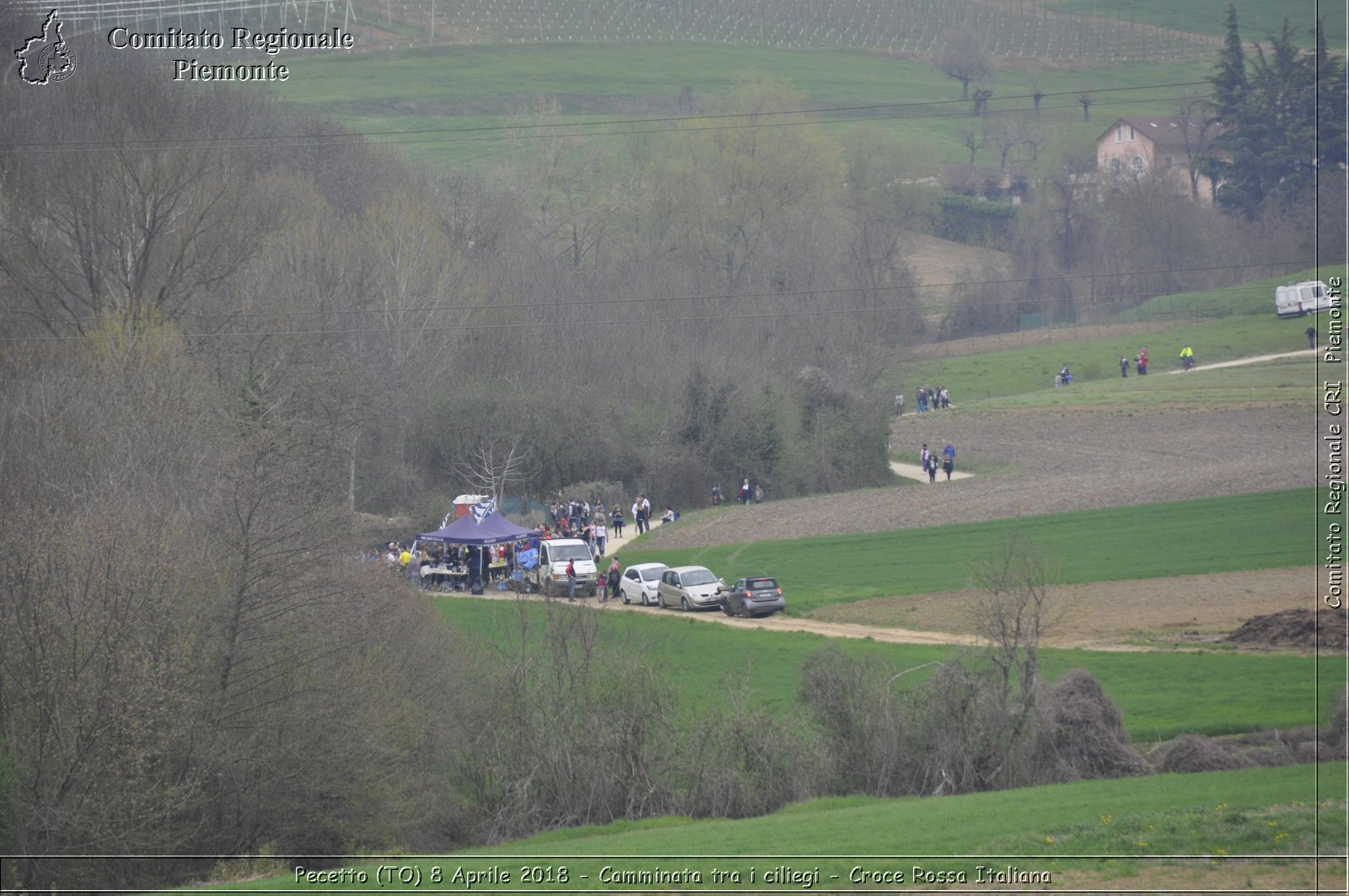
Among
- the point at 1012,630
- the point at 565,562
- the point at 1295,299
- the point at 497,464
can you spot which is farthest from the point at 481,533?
the point at 1295,299

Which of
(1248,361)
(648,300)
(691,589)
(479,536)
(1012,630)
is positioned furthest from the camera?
(648,300)

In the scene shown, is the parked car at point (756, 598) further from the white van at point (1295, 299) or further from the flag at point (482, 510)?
the white van at point (1295, 299)

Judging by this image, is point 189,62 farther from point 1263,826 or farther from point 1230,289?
point 1230,289

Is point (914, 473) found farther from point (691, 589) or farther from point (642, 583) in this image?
point (691, 589)

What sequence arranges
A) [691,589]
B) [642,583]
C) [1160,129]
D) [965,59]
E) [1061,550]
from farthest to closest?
[965,59] → [1160,129] → [642,583] → [1061,550] → [691,589]

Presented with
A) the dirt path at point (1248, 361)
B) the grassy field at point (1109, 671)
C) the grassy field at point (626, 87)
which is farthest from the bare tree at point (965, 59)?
the grassy field at point (1109, 671)

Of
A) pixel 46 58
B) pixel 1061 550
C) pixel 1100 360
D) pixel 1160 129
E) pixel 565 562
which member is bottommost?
pixel 565 562

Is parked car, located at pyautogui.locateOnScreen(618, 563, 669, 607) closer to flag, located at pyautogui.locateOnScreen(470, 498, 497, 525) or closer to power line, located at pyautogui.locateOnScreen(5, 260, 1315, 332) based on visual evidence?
flag, located at pyautogui.locateOnScreen(470, 498, 497, 525)
